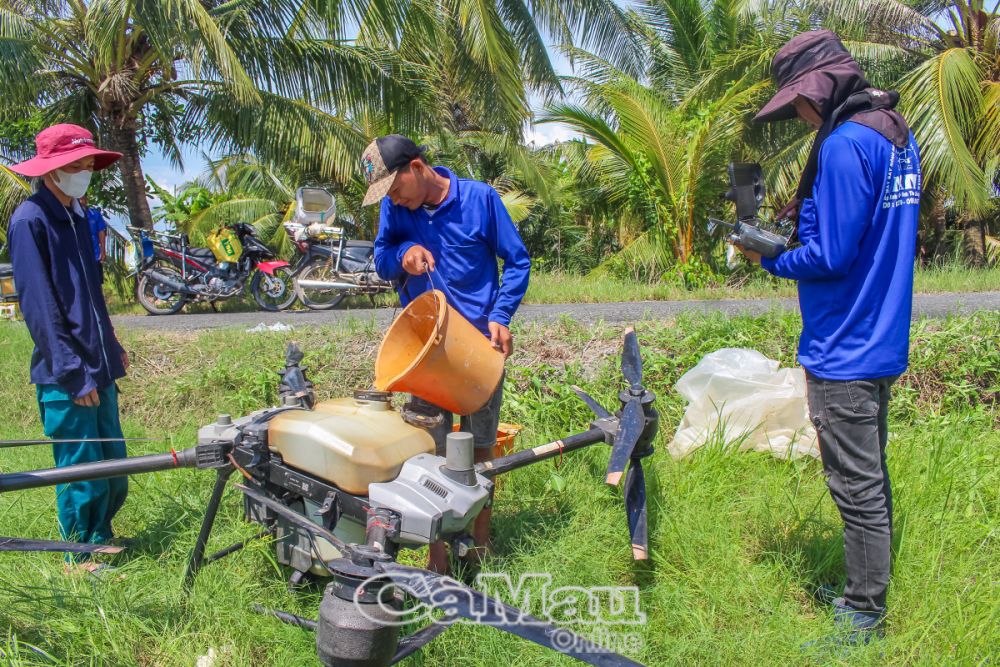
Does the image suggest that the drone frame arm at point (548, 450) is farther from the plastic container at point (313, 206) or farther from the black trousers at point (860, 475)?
the plastic container at point (313, 206)

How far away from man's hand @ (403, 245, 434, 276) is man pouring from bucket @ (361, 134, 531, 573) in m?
0.05

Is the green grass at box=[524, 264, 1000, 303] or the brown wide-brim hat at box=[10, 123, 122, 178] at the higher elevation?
the brown wide-brim hat at box=[10, 123, 122, 178]

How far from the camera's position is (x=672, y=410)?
13.8ft

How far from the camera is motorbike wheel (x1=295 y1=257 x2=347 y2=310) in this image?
934 centimetres

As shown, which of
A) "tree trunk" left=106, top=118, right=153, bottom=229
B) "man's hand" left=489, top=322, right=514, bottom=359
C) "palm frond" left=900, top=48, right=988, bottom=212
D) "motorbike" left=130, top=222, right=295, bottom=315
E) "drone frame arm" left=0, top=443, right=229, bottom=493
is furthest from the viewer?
"palm frond" left=900, top=48, right=988, bottom=212

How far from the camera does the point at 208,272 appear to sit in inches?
381

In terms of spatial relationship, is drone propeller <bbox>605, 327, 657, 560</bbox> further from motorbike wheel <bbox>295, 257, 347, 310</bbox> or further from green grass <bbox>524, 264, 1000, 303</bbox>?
motorbike wheel <bbox>295, 257, 347, 310</bbox>

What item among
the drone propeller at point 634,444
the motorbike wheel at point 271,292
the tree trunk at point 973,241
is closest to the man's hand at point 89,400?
the drone propeller at point 634,444

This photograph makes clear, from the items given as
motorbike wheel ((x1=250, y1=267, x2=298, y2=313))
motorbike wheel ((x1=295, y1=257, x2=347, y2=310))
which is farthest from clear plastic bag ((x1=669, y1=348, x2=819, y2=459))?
motorbike wheel ((x1=250, y1=267, x2=298, y2=313))

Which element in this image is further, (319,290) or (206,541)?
(319,290)

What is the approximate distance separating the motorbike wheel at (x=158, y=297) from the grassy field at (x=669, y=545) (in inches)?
203

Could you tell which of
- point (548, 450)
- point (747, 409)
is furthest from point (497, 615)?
point (747, 409)

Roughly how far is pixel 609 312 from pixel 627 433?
13.7ft

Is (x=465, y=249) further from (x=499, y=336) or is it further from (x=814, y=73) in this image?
(x=814, y=73)
